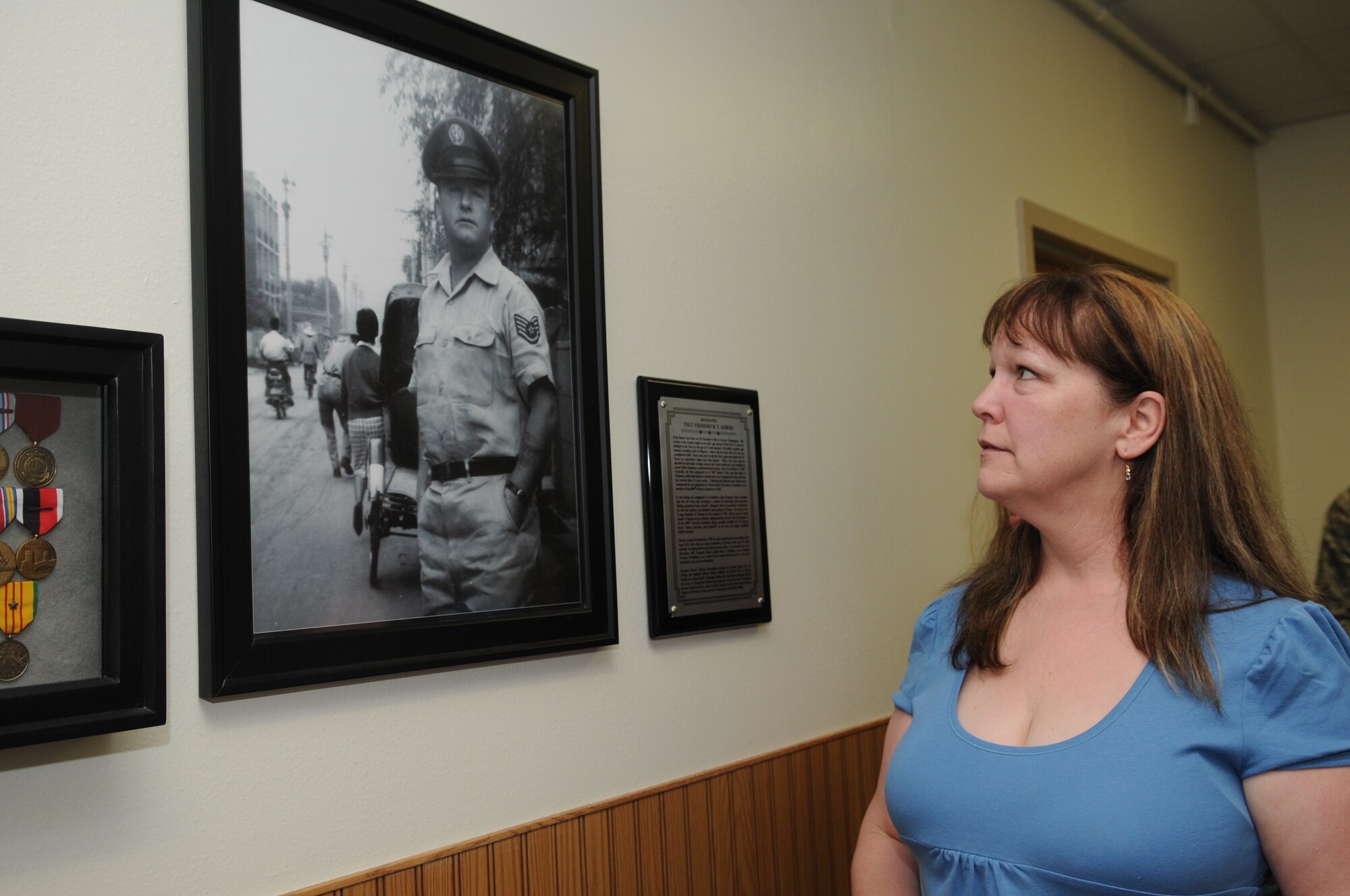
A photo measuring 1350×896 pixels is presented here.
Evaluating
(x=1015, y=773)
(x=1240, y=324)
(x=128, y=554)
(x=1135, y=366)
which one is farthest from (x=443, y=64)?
(x=1240, y=324)

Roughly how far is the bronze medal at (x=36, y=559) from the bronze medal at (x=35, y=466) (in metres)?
0.06

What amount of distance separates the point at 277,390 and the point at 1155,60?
376 cm

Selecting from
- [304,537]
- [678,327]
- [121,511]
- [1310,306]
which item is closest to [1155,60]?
[1310,306]

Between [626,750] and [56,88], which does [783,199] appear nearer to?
[626,750]

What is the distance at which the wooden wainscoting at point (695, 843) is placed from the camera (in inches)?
61.4

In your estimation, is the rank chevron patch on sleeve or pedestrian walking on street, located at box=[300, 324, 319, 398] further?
the rank chevron patch on sleeve

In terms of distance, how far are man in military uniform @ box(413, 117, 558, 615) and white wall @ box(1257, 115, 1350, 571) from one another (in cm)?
424

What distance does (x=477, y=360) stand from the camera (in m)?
1.64

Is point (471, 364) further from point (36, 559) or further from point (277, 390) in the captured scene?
point (36, 559)

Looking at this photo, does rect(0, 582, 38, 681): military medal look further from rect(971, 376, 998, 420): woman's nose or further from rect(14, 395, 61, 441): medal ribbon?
rect(971, 376, 998, 420): woman's nose

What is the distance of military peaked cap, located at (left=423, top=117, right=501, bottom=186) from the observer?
5.31 ft

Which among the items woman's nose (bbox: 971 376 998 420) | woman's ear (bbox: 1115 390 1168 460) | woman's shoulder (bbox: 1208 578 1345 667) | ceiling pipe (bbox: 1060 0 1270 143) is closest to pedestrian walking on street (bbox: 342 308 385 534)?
woman's nose (bbox: 971 376 998 420)

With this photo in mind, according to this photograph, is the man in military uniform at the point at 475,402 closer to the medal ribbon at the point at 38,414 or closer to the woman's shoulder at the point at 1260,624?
the medal ribbon at the point at 38,414

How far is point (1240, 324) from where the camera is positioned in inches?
181
